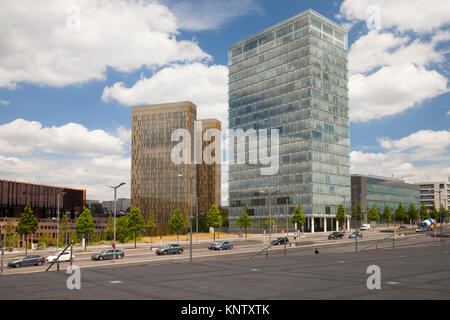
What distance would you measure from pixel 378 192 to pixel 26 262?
5978 inches

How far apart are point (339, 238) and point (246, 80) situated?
274 ft

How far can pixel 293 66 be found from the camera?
143 meters

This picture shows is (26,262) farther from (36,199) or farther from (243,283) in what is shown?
(36,199)

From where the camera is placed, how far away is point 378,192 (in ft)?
573

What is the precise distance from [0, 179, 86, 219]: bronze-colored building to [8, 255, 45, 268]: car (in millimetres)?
102331

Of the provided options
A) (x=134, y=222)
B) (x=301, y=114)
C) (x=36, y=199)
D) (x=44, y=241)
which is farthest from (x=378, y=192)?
(x=36, y=199)

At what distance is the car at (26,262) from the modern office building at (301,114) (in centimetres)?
8819

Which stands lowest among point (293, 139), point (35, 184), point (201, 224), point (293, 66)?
point (201, 224)

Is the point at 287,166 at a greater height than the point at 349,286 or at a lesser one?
greater

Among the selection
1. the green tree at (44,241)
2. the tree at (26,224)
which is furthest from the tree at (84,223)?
the green tree at (44,241)

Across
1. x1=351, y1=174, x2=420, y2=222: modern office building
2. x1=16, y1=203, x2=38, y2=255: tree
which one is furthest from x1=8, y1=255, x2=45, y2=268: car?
x1=351, y1=174, x2=420, y2=222: modern office building
